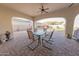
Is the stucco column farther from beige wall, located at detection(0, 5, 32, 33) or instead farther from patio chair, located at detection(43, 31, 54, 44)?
beige wall, located at detection(0, 5, 32, 33)

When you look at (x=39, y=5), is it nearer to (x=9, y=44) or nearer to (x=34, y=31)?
(x=34, y=31)

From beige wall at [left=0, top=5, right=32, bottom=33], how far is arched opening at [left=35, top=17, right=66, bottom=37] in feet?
1.26

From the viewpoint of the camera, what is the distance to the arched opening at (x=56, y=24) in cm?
208

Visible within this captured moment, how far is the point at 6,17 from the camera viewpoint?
2.07 metres

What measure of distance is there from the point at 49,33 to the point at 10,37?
2.73ft

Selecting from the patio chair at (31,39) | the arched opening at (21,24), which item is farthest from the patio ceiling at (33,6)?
the patio chair at (31,39)

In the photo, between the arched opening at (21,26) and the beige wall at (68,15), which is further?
the arched opening at (21,26)

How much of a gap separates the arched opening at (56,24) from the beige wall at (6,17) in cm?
38

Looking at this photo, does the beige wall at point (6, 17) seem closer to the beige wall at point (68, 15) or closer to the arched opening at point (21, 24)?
the arched opening at point (21, 24)

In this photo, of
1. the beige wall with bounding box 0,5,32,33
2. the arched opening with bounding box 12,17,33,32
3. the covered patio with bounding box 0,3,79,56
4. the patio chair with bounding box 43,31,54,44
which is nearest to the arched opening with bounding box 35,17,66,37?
the covered patio with bounding box 0,3,79,56

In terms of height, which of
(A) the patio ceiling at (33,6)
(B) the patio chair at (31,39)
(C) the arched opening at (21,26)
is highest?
(A) the patio ceiling at (33,6)

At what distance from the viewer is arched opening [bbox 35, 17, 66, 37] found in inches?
81.8

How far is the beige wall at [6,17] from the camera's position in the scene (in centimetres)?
203

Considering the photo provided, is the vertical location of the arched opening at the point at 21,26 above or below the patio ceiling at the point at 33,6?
below
